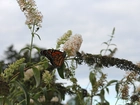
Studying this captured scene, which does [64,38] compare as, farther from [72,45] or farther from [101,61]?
[101,61]

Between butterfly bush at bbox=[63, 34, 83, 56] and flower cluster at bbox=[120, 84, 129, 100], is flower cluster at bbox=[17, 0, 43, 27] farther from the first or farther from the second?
flower cluster at bbox=[120, 84, 129, 100]

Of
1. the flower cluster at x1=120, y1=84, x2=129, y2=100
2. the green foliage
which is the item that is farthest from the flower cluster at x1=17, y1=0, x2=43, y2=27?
the flower cluster at x1=120, y1=84, x2=129, y2=100

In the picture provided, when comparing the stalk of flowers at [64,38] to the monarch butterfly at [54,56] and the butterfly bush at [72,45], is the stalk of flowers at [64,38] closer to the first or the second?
the butterfly bush at [72,45]

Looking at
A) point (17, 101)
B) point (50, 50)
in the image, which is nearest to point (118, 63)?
point (50, 50)

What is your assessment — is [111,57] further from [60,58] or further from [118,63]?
[60,58]

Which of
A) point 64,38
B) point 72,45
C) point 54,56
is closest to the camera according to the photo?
point 54,56

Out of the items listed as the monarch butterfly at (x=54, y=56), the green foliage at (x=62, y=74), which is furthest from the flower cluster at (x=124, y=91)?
the monarch butterfly at (x=54, y=56)

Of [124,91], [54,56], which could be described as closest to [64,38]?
[54,56]
